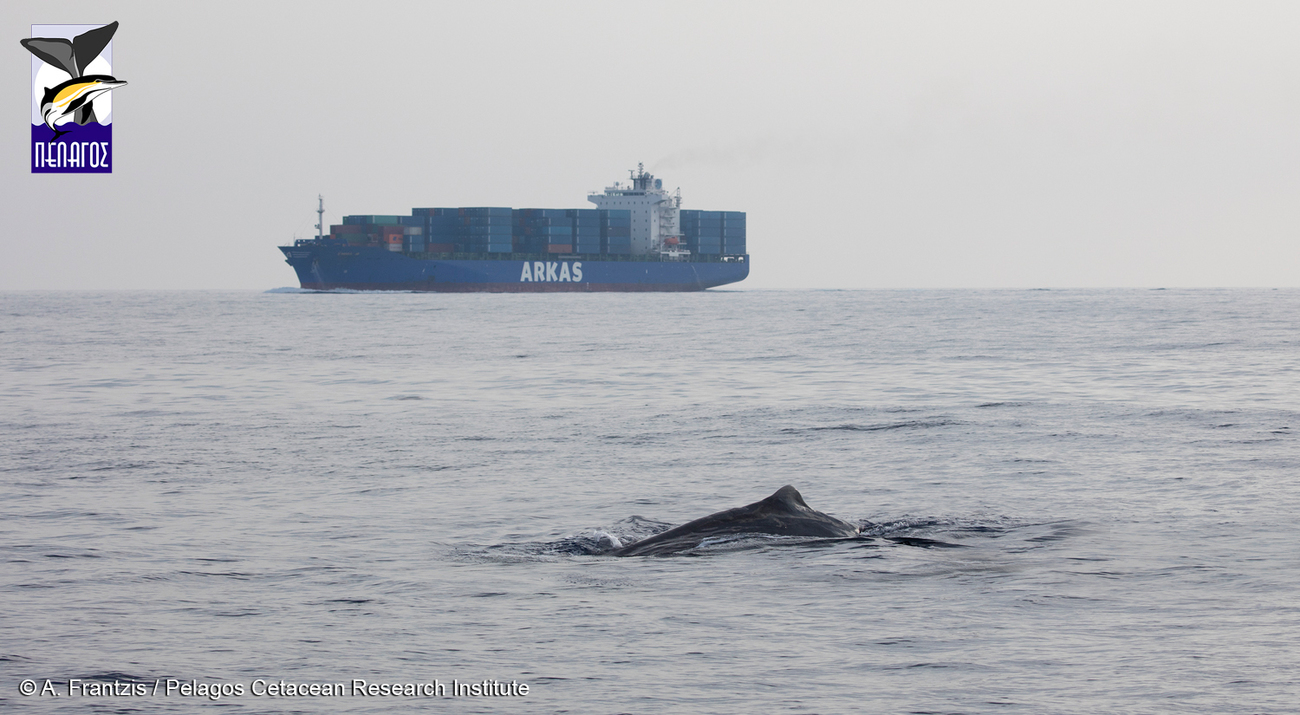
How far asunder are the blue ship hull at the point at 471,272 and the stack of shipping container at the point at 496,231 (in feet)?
4.39

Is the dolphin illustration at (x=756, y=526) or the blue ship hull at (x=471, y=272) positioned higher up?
the blue ship hull at (x=471, y=272)

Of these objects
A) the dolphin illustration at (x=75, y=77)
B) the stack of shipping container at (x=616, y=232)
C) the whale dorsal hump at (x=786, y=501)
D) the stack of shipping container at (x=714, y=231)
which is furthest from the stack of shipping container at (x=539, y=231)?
the whale dorsal hump at (x=786, y=501)

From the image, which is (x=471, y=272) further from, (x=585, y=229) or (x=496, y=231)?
(x=585, y=229)

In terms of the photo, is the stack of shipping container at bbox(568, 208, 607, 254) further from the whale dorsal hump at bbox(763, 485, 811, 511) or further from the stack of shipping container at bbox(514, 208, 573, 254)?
the whale dorsal hump at bbox(763, 485, 811, 511)

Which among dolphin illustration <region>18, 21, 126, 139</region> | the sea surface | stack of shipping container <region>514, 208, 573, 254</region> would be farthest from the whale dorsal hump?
stack of shipping container <region>514, 208, 573, 254</region>

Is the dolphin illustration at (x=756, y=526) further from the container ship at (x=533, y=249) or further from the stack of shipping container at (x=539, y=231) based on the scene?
the stack of shipping container at (x=539, y=231)

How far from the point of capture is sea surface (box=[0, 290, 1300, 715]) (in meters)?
5.89

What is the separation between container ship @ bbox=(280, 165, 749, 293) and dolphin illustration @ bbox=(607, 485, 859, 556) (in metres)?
103

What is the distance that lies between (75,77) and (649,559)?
21779mm

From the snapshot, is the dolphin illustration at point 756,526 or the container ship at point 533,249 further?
the container ship at point 533,249

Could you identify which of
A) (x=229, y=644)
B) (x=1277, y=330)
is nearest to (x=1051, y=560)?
(x=229, y=644)

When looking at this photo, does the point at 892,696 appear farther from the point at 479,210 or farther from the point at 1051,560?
the point at 479,210

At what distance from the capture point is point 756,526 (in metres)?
9.46

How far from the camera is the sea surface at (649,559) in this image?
589 cm
